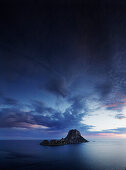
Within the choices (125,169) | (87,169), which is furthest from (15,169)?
(125,169)

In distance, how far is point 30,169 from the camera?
58.9 meters

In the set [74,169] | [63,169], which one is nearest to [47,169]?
[63,169]

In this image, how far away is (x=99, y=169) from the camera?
56938 mm

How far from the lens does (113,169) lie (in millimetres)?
56656

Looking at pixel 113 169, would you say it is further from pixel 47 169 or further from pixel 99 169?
pixel 47 169

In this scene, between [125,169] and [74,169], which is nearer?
[125,169]

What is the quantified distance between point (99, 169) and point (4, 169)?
151ft

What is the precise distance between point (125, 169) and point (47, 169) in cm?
3736

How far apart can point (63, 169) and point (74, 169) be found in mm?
5496

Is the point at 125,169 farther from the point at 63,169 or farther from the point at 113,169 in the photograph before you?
the point at 63,169

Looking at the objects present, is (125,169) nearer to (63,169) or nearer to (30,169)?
(63,169)

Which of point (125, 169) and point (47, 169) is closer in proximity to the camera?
point (125, 169)

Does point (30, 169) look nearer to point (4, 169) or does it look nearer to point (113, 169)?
point (4, 169)

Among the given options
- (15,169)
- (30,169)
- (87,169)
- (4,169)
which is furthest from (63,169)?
(4,169)
